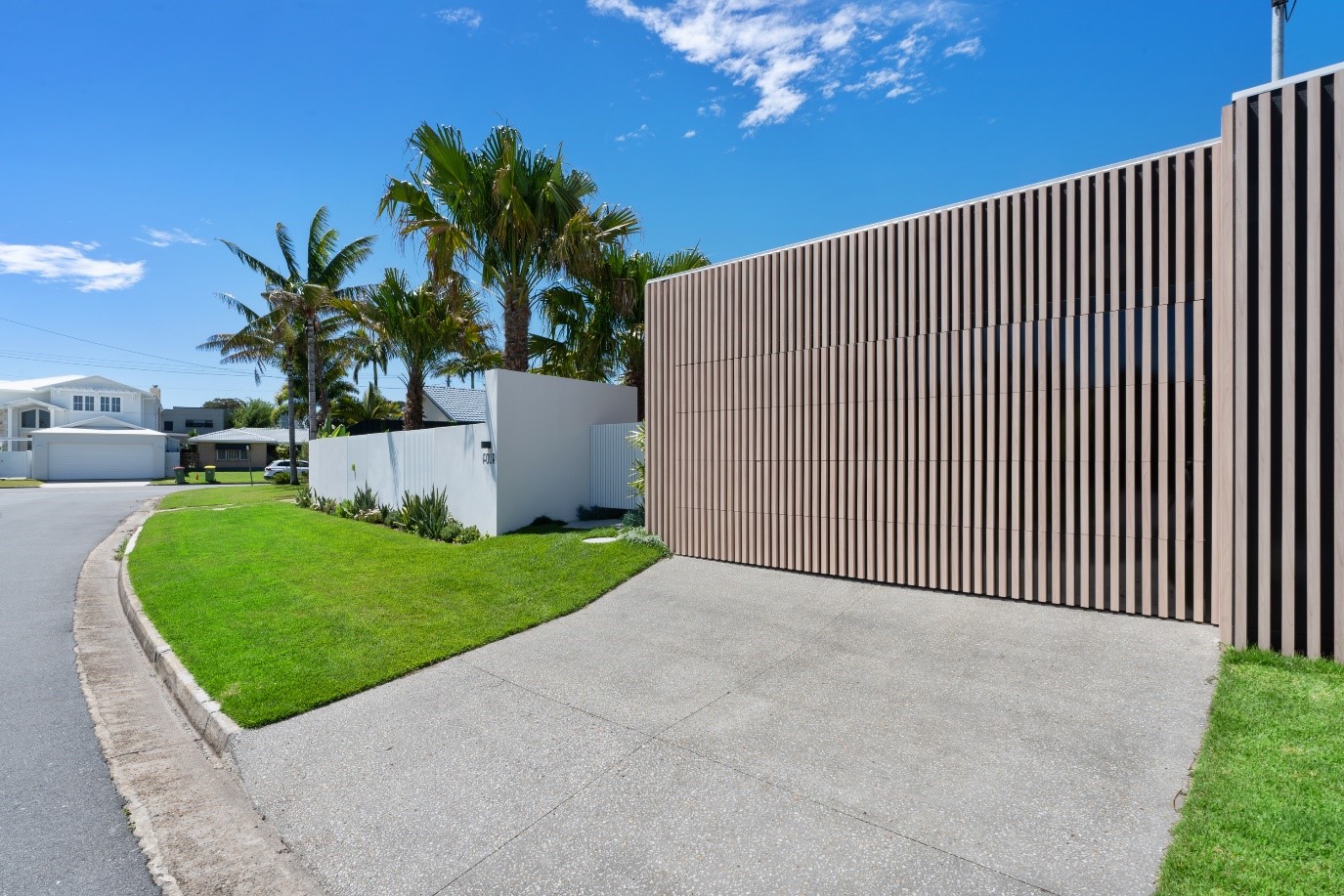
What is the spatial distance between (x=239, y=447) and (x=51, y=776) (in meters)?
52.2

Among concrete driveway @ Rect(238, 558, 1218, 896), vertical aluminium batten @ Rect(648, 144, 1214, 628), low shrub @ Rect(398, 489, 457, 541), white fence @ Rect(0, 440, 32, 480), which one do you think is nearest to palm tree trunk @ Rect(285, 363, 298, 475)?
low shrub @ Rect(398, 489, 457, 541)

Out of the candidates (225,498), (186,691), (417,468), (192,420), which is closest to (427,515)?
(417,468)

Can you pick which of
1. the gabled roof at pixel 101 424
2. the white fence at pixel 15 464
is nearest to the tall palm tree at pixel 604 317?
the gabled roof at pixel 101 424

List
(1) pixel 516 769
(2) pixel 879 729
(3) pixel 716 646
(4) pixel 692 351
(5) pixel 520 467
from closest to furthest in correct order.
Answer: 1. (1) pixel 516 769
2. (2) pixel 879 729
3. (3) pixel 716 646
4. (4) pixel 692 351
5. (5) pixel 520 467

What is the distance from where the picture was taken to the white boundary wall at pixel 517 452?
430 inches

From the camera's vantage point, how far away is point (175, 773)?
3.94 m

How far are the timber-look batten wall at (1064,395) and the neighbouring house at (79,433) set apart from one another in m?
46.9

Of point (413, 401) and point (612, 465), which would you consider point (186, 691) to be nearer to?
point (612, 465)

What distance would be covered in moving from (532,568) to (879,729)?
17.7ft

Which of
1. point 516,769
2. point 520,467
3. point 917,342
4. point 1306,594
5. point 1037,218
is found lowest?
point 516,769

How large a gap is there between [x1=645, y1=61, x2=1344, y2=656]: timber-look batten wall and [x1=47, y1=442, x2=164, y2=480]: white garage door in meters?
47.0

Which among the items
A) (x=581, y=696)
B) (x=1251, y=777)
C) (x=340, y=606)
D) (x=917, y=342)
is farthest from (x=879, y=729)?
(x=340, y=606)

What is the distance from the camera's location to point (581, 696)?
15.6 ft

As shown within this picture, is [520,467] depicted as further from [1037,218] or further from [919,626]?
[1037,218]
